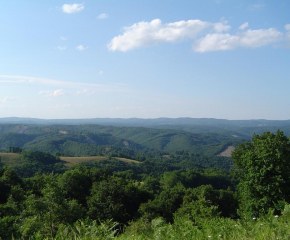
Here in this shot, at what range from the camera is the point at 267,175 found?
764 inches

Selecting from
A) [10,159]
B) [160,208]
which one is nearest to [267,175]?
[160,208]

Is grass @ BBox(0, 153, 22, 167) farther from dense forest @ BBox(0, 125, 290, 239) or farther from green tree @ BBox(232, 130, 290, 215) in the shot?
green tree @ BBox(232, 130, 290, 215)

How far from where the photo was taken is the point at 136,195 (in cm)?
3086

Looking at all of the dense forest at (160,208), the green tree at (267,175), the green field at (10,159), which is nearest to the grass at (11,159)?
the green field at (10,159)

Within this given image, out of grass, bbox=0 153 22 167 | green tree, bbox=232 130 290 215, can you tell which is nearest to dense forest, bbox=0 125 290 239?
green tree, bbox=232 130 290 215

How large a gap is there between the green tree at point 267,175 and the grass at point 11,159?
109473 millimetres

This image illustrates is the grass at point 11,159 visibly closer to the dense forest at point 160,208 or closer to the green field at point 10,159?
the green field at point 10,159

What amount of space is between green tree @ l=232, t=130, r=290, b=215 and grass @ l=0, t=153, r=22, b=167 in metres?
109

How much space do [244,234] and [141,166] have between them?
131912 millimetres

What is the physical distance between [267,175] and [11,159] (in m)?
119

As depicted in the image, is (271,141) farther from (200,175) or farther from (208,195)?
(200,175)

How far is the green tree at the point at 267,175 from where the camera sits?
722 inches

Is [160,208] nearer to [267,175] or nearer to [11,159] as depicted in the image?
[267,175]

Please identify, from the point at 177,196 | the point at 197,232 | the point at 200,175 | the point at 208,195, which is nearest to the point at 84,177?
the point at 177,196
